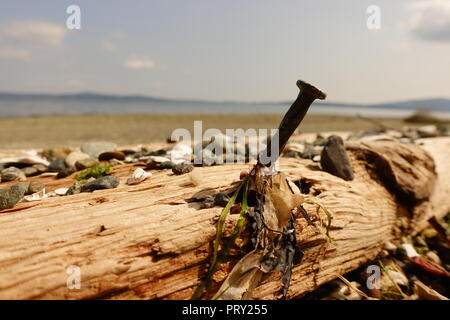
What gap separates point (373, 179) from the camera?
13.1 ft

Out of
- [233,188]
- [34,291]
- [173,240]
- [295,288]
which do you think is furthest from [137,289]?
[295,288]

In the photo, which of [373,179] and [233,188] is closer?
[233,188]

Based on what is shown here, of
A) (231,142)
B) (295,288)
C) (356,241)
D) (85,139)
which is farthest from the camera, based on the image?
(85,139)

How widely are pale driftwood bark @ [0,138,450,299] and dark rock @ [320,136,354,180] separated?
0.13m

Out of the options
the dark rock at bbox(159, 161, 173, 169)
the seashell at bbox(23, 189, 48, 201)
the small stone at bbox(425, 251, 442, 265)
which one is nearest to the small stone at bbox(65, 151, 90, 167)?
the seashell at bbox(23, 189, 48, 201)

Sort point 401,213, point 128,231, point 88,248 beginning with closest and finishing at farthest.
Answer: point 88,248 < point 128,231 < point 401,213

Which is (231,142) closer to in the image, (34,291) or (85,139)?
(34,291)

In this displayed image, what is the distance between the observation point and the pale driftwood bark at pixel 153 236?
1.84 m

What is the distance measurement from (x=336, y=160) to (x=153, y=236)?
2.47 metres

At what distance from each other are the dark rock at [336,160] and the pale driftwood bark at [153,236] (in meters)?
0.13

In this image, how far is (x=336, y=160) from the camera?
374 centimetres

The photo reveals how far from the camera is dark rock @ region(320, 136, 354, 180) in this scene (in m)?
3.70

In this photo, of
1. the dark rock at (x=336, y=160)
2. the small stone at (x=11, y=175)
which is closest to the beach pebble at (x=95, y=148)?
the small stone at (x=11, y=175)
